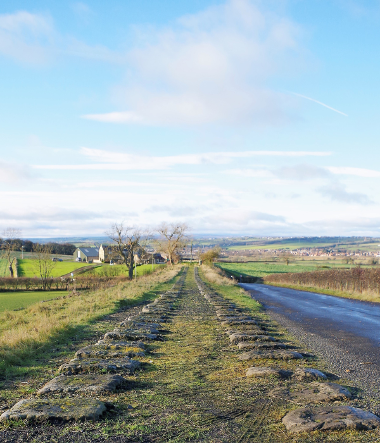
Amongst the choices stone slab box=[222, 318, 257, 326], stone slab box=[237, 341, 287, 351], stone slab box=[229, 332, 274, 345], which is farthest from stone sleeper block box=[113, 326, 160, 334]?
stone slab box=[237, 341, 287, 351]

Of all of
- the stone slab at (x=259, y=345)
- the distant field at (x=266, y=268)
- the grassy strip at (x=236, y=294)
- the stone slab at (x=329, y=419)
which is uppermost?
the stone slab at (x=329, y=419)

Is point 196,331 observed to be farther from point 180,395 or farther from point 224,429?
point 224,429

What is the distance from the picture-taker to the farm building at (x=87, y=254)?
384 ft

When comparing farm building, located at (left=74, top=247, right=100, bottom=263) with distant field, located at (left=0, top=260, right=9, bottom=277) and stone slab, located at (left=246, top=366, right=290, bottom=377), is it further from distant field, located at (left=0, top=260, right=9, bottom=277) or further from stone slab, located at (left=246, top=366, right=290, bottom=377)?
stone slab, located at (left=246, top=366, right=290, bottom=377)

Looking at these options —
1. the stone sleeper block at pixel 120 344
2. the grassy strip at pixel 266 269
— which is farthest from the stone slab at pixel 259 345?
the grassy strip at pixel 266 269

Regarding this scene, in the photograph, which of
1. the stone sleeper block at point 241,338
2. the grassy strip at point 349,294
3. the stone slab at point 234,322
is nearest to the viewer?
the stone sleeper block at point 241,338

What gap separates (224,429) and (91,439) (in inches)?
52.9

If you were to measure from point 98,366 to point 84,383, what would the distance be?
80 cm

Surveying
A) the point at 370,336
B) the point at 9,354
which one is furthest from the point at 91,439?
the point at 370,336

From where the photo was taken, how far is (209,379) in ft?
20.3

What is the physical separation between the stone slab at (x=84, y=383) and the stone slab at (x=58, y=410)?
50 centimetres

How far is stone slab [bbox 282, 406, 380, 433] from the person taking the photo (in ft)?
Answer: 13.6

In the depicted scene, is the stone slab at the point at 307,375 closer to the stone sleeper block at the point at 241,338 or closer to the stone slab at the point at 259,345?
the stone slab at the point at 259,345

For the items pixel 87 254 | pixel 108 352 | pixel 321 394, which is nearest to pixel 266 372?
pixel 321 394
